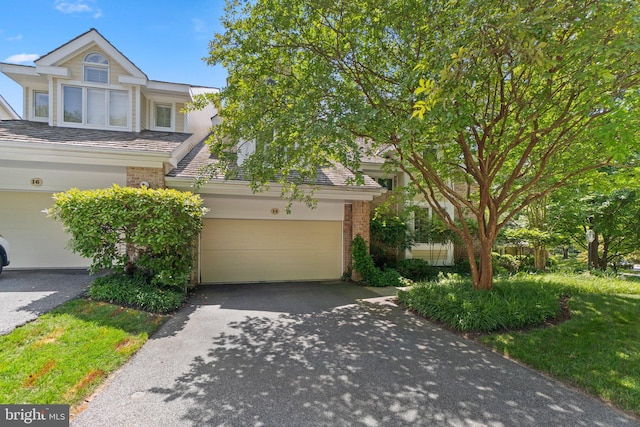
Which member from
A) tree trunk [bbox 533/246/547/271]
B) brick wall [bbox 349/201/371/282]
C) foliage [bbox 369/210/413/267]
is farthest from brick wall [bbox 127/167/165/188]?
tree trunk [bbox 533/246/547/271]

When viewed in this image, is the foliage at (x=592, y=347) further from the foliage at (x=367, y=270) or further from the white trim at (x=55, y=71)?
the white trim at (x=55, y=71)

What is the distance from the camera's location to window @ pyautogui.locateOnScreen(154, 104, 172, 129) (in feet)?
36.8

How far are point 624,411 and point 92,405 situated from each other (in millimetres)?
5552

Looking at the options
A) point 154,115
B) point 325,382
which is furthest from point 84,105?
point 325,382

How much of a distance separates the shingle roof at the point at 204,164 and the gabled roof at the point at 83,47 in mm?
2989

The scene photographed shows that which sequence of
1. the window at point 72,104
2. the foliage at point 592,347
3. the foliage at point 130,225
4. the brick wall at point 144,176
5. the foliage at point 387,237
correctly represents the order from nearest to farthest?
the foliage at point 592,347 → the foliage at point 130,225 → the brick wall at point 144,176 → the window at point 72,104 → the foliage at point 387,237

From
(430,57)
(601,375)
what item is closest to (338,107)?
(430,57)

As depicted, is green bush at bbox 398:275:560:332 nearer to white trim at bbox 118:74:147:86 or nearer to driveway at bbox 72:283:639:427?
driveway at bbox 72:283:639:427

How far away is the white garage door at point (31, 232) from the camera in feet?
29.4

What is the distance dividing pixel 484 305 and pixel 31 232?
40.4 feet

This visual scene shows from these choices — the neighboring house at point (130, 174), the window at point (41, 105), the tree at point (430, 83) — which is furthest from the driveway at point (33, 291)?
the window at point (41, 105)

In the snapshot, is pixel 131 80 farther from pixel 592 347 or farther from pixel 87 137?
pixel 592 347

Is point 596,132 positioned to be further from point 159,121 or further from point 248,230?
point 159,121

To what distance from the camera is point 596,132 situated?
15.1 feet
